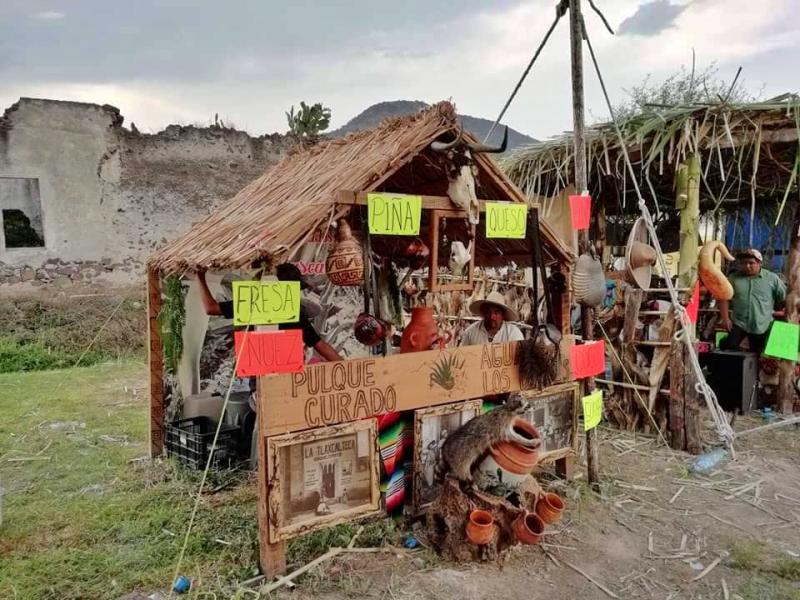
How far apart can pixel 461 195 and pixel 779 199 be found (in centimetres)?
576

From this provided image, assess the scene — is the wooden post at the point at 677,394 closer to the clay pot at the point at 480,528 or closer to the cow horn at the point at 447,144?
the clay pot at the point at 480,528

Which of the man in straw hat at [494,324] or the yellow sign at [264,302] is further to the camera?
the man in straw hat at [494,324]

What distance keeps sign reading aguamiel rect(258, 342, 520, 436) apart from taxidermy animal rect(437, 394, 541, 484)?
31cm

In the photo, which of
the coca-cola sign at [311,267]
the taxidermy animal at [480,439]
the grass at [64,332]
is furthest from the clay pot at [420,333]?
the grass at [64,332]

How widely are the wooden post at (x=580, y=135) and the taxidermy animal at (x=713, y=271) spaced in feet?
6.21

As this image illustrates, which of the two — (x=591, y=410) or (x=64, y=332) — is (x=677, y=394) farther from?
(x=64, y=332)

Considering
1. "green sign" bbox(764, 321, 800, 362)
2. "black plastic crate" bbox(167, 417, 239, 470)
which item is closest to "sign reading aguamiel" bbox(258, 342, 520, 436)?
"black plastic crate" bbox(167, 417, 239, 470)

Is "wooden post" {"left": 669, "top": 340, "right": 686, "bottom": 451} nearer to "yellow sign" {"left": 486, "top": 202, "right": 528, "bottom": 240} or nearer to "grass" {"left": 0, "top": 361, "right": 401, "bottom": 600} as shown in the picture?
"yellow sign" {"left": 486, "top": 202, "right": 528, "bottom": 240}

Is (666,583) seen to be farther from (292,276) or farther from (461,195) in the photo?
(292,276)

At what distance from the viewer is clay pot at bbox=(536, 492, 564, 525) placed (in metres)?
3.55

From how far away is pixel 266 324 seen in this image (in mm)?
3029

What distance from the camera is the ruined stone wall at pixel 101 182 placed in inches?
422

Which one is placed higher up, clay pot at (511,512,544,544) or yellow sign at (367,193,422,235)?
yellow sign at (367,193,422,235)

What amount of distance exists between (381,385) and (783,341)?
4.64 m
